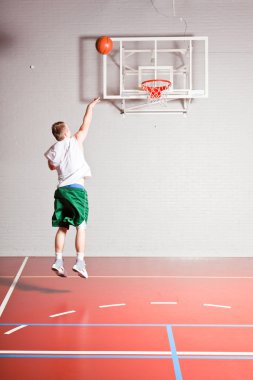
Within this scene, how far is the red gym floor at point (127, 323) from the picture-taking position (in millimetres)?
3295

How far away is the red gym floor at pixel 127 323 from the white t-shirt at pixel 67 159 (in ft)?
4.00

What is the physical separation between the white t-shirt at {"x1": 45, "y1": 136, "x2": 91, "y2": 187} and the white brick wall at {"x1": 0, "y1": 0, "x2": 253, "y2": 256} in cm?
273

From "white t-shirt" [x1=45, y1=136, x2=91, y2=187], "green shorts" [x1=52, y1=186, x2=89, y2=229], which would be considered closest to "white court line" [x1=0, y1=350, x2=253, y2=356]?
"green shorts" [x1=52, y1=186, x2=89, y2=229]

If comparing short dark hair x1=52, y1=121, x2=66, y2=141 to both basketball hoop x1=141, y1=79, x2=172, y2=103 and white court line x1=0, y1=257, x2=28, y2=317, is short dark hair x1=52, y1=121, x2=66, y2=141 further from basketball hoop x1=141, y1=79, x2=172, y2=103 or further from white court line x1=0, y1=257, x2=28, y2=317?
basketball hoop x1=141, y1=79, x2=172, y2=103

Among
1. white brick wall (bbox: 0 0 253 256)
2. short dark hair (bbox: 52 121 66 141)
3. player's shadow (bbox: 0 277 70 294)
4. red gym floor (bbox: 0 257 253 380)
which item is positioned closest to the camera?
red gym floor (bbox: 0 257 253 380)

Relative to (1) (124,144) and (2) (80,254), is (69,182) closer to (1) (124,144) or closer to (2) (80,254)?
(2) (80,254)

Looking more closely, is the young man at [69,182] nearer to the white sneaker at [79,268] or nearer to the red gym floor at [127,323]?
the white sneaker at [79,268]

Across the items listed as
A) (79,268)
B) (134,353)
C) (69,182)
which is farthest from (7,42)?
(134,353)

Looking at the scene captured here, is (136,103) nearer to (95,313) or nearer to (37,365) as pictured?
(95,313)

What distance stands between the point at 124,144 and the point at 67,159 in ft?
9.26

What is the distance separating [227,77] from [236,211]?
206 centimetres

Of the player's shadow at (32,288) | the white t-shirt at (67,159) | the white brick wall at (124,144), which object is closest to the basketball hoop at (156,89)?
the white brick wall at (124,144)

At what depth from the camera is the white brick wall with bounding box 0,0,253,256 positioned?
26.1 feet

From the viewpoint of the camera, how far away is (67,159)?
524 cm
